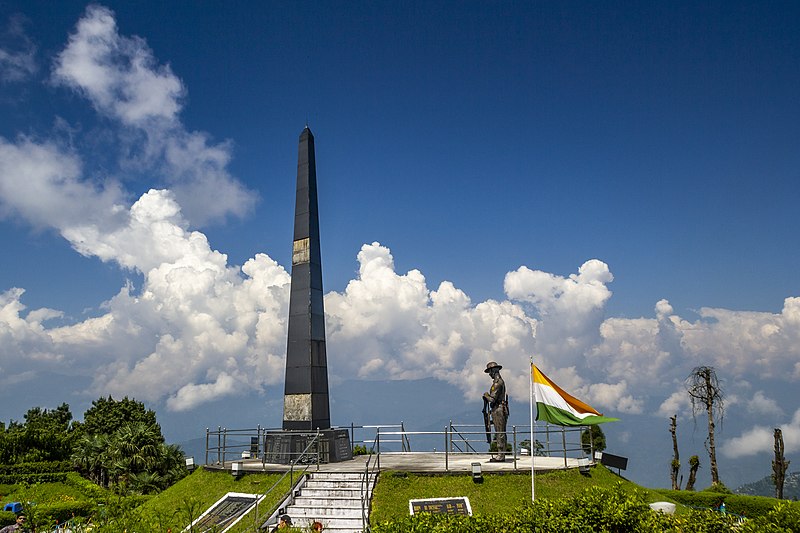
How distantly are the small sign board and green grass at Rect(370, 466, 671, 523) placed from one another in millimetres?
204

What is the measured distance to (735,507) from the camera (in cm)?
2559

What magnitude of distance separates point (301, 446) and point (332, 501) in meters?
5.31

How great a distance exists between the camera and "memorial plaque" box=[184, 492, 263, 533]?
1731cm

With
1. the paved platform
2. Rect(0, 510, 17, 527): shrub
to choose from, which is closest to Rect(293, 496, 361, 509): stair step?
the paved platform

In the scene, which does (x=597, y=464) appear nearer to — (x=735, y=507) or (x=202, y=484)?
(x=735, y=507)

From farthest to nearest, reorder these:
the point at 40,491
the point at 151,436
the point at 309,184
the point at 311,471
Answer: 1. the point at 151,436
2. the point at 40,491
3. the point at 309,184
4. the point at 311,471

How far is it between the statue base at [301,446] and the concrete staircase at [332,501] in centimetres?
306

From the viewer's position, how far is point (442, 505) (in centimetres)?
1730

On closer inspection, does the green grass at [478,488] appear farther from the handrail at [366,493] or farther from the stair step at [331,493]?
the stair step at [331,493]

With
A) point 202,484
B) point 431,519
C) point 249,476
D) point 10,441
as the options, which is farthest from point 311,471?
point 10,441

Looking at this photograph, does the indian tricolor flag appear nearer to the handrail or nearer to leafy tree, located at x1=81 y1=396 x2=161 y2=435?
the handrail

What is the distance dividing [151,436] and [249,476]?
64.2 ft

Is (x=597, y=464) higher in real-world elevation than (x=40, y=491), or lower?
higher

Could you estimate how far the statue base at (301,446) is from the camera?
22.6m
